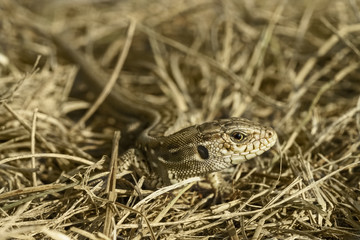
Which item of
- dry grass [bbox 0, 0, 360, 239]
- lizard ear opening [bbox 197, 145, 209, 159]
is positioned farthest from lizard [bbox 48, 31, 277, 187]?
dry grass [bbox 0, 0, 360, 239]

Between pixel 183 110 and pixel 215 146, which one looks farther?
pixel 183 110

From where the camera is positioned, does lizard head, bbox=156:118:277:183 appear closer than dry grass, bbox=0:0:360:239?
No

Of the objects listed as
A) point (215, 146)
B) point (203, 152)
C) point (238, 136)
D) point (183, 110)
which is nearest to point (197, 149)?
point (203, 152)

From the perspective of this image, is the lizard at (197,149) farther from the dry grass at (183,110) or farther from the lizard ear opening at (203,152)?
the dry grass at (183,110)

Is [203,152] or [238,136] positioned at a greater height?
[238,136]

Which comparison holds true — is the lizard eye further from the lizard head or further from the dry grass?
the dry grass

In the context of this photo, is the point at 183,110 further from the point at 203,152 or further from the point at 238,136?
the point at 238,136

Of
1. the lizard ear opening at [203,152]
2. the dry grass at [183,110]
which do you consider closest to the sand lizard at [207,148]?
the lizard ear opening at [203,152]
